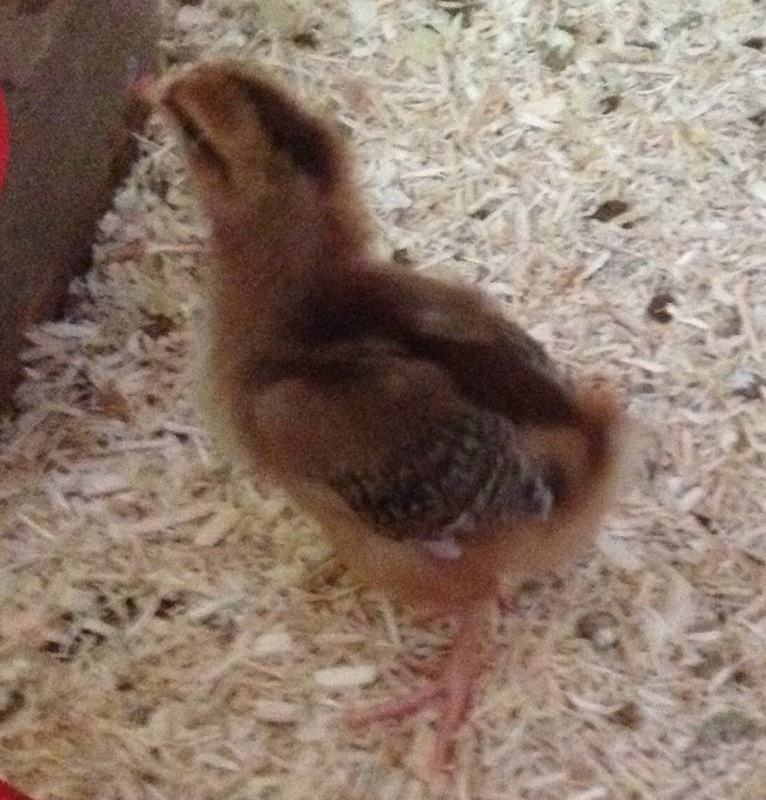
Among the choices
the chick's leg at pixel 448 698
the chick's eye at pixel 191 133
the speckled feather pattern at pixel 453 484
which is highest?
the chick's eye at pixel 191 133

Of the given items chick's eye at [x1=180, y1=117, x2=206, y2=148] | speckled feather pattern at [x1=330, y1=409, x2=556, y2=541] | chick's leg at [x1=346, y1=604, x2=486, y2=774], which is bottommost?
Answer: chick's leg at [x1=346, y1=604, x2=486, y2=774]

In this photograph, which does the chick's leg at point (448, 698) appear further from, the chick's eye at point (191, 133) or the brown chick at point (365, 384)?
the chick's eye at point (191, 133)

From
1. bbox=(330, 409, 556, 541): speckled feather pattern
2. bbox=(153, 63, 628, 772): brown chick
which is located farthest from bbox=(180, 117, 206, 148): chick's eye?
bbox=(330, 409, 556, 541): speckled feather pattern

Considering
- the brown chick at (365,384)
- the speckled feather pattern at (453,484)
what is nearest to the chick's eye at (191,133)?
the brown chick at (365,384)

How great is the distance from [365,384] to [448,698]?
43 cm

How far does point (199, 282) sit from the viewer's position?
1.76 meters

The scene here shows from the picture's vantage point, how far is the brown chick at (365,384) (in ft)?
3.89

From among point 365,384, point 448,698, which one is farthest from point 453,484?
point 448,698

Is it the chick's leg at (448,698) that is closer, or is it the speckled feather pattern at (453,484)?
the speckled feather pattern at (453,484)

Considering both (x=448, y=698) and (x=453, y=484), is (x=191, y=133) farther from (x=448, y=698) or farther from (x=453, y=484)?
(x=448, y=698)

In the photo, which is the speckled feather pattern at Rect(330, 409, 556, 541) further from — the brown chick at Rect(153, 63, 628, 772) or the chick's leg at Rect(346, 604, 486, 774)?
the chick's leg at Rect(346, 604, 486, 774)

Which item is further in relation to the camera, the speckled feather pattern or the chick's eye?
the chick's eye

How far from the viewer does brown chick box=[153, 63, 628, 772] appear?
3.89 feet

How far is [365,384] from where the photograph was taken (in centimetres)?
118
